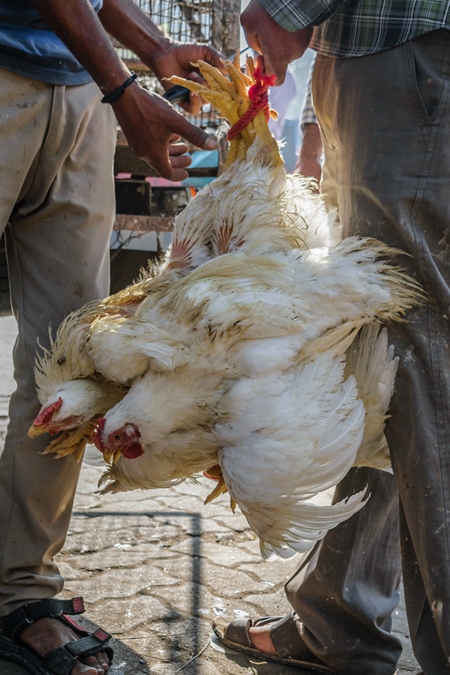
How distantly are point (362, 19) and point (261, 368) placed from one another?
0.99 m

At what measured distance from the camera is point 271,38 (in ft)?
6.63

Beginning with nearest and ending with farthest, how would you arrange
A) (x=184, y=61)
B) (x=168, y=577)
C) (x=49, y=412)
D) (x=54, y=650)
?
(x=49, y=412)
(x=54, y=650)
(x=184, y=61)
(x=168, y=577)

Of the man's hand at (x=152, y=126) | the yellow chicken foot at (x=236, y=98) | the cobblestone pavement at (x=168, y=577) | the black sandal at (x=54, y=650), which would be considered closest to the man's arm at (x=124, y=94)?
the man's hand at (x=152, y=126)

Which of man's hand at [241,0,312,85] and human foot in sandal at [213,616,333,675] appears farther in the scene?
human foot in sandal at [213,616,333,675]

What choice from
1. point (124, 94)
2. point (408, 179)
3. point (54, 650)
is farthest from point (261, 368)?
point (54, 650)

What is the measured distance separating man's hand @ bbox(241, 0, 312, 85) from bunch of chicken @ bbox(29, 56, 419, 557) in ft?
0.43

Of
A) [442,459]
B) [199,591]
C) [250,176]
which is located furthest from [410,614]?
[250,176]

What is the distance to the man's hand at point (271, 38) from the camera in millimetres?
1997

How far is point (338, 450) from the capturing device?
186cm

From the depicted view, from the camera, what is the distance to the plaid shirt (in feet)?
5.99

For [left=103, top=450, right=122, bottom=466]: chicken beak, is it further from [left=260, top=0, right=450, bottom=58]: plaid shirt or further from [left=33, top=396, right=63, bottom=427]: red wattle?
[left=260, top=0, right=450, bottom=58]: plaid shirt

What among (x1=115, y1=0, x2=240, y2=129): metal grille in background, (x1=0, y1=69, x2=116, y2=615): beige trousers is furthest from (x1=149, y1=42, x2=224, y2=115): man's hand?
(x1=115, y1=0, x2=240, y2=129): metal grille in background

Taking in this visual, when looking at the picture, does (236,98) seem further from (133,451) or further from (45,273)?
(133,451)

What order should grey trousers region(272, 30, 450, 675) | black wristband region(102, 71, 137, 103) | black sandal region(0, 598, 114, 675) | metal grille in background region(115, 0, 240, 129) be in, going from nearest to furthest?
grey trousers region(272, 30, 450, 675)
black wristband region(102, 71, 137, 103)
black sandal region(0, 598, 114, 675)
metal grille in background region(115, 0, 240, 129)
